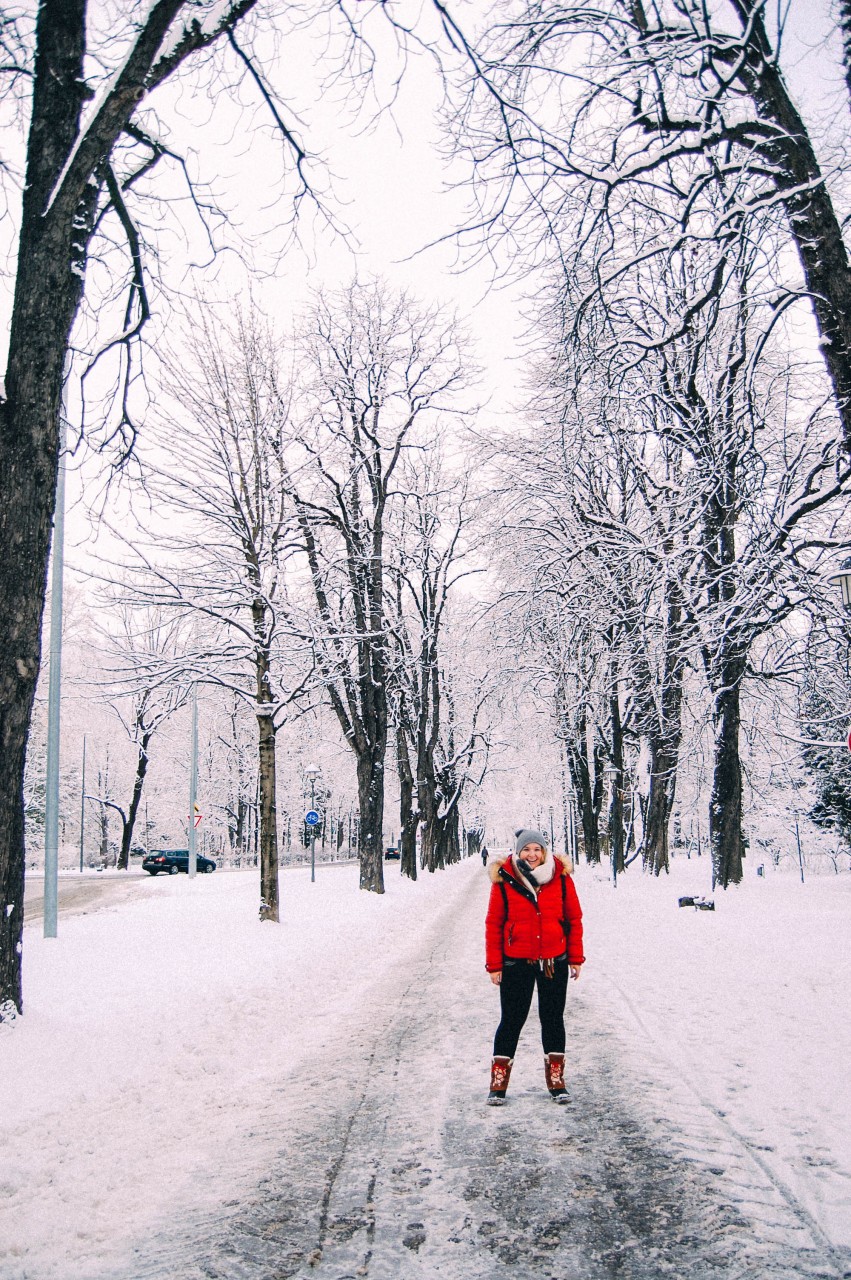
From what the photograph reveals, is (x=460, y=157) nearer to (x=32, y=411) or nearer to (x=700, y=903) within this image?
(x=32, y=411)

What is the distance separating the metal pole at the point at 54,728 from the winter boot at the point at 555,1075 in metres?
9.42

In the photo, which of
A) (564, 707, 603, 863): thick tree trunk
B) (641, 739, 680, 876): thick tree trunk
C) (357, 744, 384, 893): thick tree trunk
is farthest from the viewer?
(564, 707, 603, 863): thick tree trunk

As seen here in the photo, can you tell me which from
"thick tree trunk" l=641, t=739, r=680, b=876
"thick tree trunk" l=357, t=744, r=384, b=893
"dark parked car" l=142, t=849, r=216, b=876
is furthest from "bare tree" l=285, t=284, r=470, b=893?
"dark parked car" l=142, t=849, r=216, b=876

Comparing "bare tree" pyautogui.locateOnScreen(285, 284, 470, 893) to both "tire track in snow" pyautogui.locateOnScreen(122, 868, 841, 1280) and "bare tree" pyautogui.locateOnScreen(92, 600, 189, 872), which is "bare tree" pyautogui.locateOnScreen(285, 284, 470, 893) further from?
"tire track in snow" pyautogui.locateOnScreen(122, 868, 841, 1280)

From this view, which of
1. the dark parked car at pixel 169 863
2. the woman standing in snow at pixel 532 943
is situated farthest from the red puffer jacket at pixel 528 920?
the dark parked car at pixel 169 863

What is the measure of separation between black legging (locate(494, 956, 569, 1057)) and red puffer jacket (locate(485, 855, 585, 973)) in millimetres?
92

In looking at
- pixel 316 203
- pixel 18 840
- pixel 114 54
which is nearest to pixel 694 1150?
pixel 18 840

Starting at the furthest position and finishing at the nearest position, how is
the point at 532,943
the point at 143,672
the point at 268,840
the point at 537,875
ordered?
the point at 268,840 < the point at 143,672 < the point at 537,875 < the point at 532,943

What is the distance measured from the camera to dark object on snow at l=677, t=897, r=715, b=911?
14626 mm

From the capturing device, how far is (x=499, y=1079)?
5.02 meters


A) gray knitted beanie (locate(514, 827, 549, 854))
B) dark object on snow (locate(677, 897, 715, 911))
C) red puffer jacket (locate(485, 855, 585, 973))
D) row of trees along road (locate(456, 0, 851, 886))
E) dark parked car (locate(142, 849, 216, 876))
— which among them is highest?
row of trees along road (locate(456, 0, 851, 886))

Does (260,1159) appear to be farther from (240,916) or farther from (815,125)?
(240,916)

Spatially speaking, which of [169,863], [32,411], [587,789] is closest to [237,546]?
[32,411]

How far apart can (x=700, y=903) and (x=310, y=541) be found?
36.9 ft
